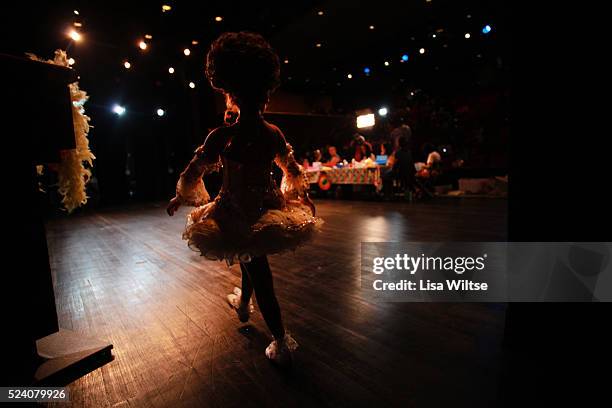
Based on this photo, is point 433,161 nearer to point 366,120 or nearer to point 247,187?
point 366,120

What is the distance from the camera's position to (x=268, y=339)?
1.64m

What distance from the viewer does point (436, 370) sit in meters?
1.31

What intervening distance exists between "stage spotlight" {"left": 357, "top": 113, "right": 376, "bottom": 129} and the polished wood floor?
8.82 m

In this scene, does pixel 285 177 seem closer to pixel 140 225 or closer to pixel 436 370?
pixel 436 370

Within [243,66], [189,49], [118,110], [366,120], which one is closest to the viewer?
[243,66]

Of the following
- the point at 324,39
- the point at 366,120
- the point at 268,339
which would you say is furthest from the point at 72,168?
the point at 366,120

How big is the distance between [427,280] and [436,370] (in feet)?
3.80

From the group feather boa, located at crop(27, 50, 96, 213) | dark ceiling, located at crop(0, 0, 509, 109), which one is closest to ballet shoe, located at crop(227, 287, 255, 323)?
feather boa, located at crop(27, 50, 96, 213)

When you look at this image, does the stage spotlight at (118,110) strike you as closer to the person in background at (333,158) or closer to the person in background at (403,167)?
the person in background at (333,158)

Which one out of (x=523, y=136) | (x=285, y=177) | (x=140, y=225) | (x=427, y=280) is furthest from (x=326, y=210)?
(x=523, y=136)

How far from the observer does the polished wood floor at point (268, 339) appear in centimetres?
121

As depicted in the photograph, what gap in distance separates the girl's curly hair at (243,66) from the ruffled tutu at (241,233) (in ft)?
1.68

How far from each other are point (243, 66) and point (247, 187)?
0.52 metres

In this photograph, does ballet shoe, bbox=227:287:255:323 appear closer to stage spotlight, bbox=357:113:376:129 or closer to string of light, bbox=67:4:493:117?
string of light, bbox=67:4:493:117
